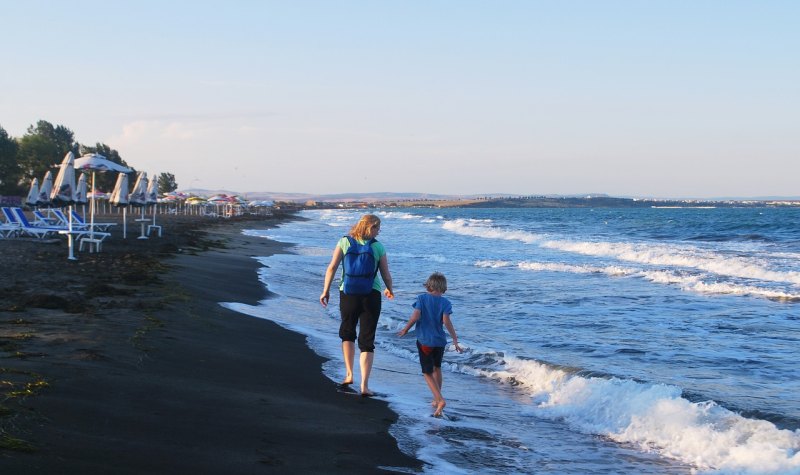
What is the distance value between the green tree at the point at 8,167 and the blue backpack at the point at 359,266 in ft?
224

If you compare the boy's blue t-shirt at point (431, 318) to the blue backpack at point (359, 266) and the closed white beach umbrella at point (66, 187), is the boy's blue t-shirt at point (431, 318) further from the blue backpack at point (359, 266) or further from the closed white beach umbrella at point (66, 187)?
the closed white beach umbrella at point (66, 187)

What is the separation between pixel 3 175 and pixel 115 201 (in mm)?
47890

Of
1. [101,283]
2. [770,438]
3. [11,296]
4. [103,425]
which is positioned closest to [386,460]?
[103,425]

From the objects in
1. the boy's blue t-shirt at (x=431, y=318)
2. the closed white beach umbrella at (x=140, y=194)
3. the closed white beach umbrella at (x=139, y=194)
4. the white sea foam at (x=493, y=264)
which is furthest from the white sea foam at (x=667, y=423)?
the closed white beach umbrella at (x=139, y=194)

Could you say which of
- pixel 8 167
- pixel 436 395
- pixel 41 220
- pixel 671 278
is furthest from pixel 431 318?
pixel 8 167

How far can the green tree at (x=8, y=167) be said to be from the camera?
221 ft

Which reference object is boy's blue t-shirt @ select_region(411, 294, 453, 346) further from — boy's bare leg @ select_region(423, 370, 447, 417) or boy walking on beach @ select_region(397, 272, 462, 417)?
boy's bare leg @ select_region(423, 370, 447, 417)

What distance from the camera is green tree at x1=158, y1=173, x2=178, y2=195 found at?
128 metres

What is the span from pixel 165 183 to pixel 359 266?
418ft

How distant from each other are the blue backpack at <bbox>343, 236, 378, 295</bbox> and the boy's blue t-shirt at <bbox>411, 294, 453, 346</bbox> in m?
0.59

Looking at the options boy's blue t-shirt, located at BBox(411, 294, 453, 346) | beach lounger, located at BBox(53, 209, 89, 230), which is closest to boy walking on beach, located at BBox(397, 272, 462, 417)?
boy's blue t-shirt, located at BBox(411, 294, 453, 346)

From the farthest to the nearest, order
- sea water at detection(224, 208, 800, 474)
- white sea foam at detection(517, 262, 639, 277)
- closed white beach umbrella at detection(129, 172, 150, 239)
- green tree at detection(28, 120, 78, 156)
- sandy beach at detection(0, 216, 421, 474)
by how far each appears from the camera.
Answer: green tree at detection(28, 120, 78, 156), closed white beach umbrella at detection(129, 172, 150, 239), white sea foam at detection(517, 262, 639, 277), sea water at detection(224, 208, 800, 474), sandy beach at detection(0, 216, 421, 474)

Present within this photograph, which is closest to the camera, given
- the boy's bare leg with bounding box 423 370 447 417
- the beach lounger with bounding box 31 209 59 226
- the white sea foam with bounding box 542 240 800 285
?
the boy's bare leg with bounding box 423 370 447 417

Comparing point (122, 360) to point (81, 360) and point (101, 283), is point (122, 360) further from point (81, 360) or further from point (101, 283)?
point (101, 283)
